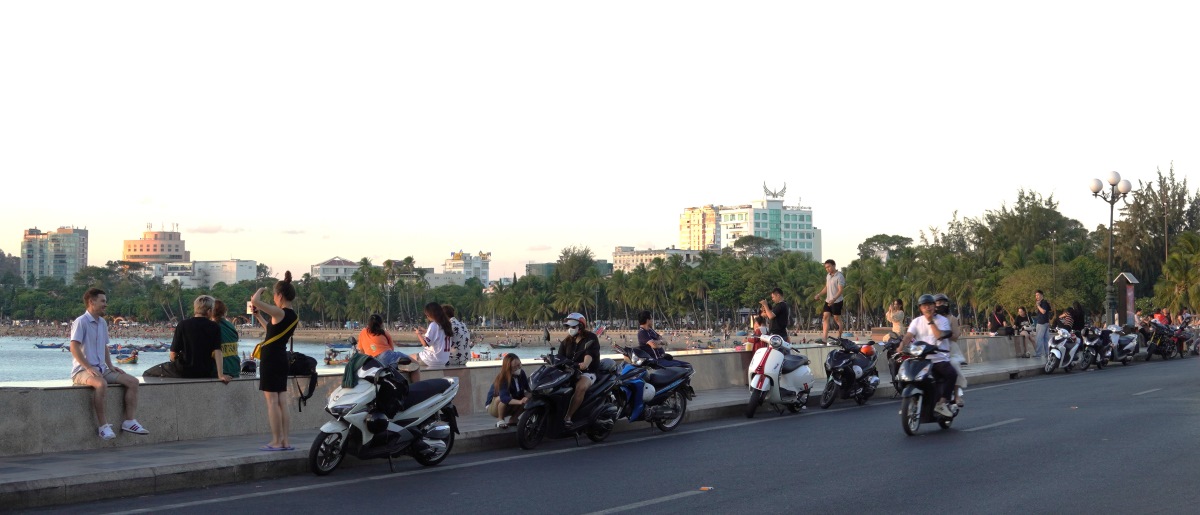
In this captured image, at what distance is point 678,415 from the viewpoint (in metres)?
15.4

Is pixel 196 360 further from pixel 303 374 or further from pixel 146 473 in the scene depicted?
pixel 146 473

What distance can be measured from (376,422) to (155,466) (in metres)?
2.02

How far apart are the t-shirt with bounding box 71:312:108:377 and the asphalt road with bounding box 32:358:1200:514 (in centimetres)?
238

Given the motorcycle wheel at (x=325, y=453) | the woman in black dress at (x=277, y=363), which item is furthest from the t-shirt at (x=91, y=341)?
the motorcycle wheel at (x=325, y=453)

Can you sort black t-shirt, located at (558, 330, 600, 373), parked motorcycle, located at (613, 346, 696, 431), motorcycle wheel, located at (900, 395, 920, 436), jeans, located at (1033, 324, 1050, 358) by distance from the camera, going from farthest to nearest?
1. jeans, located at (1033, 324, 1050, 358)
2. parked motorcycle, located at (613, 346, 696, 431)
3. motorcycle wheel, located at (900, 395, 920, 436)
4. black t-shirt, located at (558, 330, 600, 373)

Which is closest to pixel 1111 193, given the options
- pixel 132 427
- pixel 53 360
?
pixel 132 427

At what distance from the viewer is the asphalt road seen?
9055 millimetres

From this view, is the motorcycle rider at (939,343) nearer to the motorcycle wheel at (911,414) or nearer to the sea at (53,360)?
the motorcycle wheel at (911,414)

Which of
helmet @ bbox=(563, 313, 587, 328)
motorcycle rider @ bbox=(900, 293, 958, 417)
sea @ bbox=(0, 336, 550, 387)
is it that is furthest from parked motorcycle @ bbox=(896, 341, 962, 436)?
sea @ bbox=(0, 336, 550, 387)

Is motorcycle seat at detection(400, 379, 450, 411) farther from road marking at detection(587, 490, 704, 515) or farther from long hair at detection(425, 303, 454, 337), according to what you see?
long hair at detection(425, 303, 454, 337)

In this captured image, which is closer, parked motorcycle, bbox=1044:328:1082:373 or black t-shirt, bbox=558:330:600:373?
black t-shirt, bbox=558:330:600:373

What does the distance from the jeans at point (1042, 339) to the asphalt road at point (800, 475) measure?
1565 centimetres

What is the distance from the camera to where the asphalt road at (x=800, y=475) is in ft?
29.7

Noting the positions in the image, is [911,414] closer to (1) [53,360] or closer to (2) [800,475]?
(2) [800,475]
